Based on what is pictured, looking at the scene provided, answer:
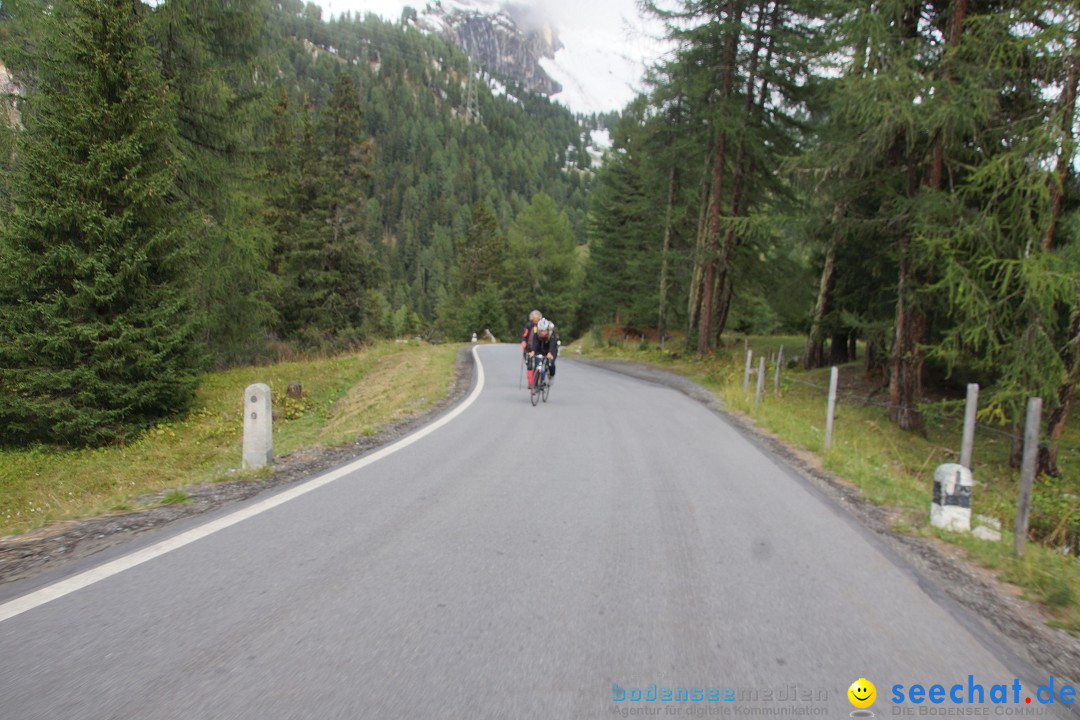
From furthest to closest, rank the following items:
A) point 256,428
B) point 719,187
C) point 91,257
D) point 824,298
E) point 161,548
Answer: point 719,187, point 824,298, point 91,257, point 256,428, point 161,548

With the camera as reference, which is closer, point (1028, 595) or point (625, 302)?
point (1028, 595)

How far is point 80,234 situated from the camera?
12133mm

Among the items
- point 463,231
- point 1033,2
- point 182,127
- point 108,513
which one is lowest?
point 108,513

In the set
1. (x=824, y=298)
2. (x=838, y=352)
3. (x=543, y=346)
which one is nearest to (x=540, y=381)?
(x=543, y=346)

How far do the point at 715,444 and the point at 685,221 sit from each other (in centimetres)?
2781

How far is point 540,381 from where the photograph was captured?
43.7ft

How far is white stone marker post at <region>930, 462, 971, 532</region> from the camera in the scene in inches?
224

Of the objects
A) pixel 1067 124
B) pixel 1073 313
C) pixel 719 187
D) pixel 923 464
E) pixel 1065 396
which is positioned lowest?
pixel 923 464

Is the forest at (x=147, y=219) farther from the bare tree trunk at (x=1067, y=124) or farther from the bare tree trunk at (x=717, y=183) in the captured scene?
the bare tree trunk at (x=1067, y=124)

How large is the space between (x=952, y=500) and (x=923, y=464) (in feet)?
17.1

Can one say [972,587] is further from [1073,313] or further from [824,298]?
[824,298]

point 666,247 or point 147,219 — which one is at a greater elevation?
point 666,247

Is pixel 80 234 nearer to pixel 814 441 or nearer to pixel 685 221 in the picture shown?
pixel 814 441

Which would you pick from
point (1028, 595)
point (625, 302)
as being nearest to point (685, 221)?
point (625, 302)
